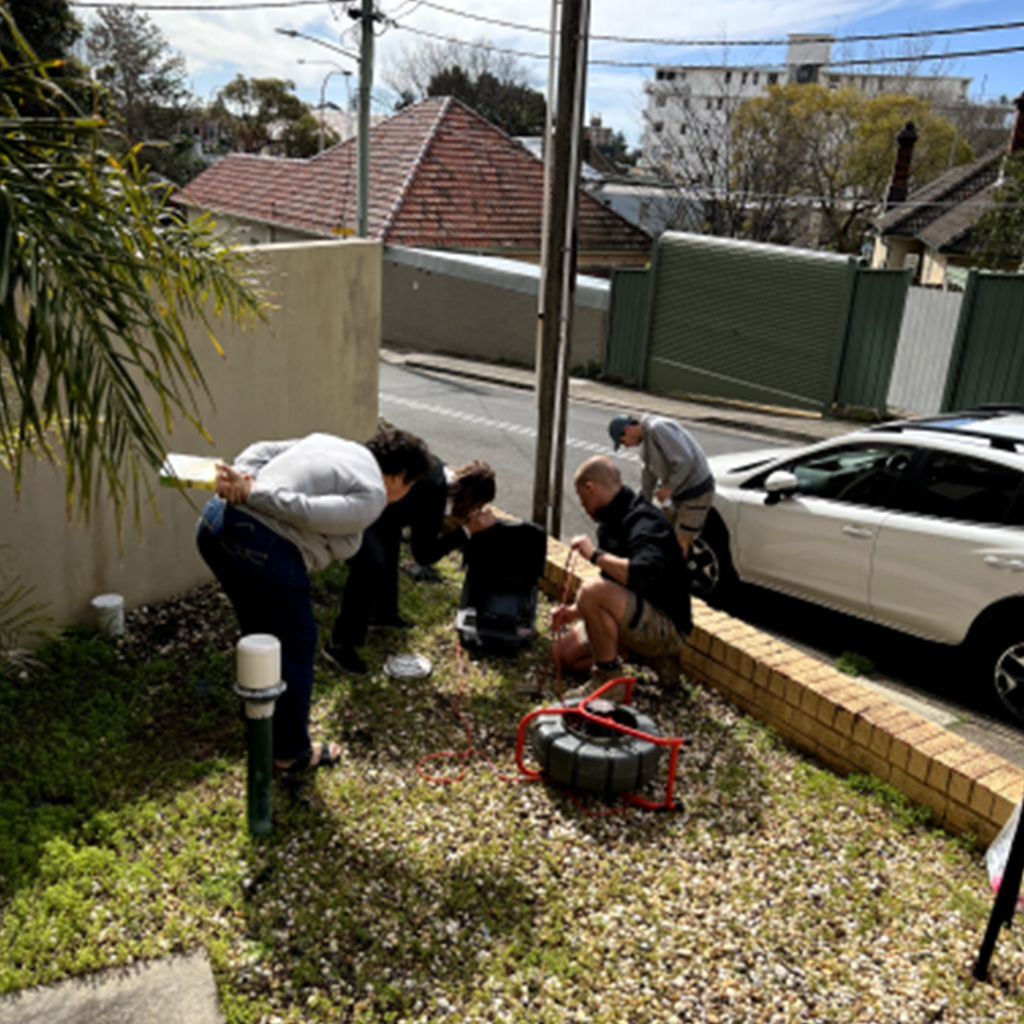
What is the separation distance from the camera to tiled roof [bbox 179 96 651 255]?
24.0 metres

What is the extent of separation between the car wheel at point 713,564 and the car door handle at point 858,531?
967 mm

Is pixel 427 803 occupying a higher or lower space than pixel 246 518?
lower

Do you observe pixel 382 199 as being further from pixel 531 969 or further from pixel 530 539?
pixel 531 969

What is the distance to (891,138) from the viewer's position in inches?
1679

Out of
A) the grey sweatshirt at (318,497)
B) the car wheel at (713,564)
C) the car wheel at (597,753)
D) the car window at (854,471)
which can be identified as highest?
the grey sweatshirt at (318,497)

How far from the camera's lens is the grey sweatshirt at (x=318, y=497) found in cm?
364

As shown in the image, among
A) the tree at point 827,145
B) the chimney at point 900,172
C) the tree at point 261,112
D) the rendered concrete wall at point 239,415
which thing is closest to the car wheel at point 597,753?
the rendered concrete wall at point 239,415

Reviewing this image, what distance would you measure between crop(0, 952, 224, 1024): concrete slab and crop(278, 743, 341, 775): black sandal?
108cm

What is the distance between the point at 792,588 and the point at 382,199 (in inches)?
799

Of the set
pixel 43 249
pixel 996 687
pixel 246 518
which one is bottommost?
pixel 996 687

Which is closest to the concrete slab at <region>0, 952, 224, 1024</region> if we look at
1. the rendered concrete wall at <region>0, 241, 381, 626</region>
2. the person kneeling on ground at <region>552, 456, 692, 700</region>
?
the rendered concrete wall at <region>0, 241, 381, 626</region>

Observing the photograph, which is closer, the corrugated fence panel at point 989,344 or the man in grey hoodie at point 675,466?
the man in grey hoodie at point 675,466

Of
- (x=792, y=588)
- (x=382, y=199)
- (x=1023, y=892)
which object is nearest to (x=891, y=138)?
(x=382, y=199)

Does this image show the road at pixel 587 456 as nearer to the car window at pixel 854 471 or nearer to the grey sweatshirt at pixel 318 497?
the car window at pixel 854 471
